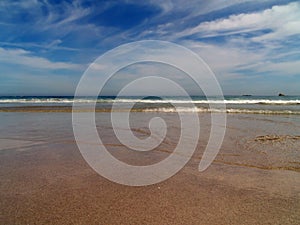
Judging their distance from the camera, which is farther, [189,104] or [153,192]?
[189,104]

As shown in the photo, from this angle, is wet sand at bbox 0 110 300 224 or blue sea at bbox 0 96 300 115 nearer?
wet sand at bbox 0 110 300 224

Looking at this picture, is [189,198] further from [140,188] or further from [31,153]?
[31,153]

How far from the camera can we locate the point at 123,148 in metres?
5.10

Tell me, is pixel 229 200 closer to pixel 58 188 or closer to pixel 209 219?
pixel 209 219

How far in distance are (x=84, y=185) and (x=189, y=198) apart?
130cm

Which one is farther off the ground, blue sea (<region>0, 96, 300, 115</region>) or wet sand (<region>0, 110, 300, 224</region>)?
blue sea (<region>0, 96, 300, 115</region>)

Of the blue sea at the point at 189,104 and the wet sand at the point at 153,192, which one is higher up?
the blue sea at the point at 189,104

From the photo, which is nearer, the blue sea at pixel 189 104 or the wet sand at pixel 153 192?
the wet sand at pixel 153 192

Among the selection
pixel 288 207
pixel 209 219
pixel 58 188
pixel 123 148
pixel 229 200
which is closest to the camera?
pixel 209 219

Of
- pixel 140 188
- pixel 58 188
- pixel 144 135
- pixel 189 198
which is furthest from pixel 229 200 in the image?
pixel 144 135

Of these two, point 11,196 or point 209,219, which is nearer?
point 209,219

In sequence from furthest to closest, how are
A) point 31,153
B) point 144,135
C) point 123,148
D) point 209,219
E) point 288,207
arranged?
point 144,135
point 123,148
point 31,153
point 288,207
point 209,219

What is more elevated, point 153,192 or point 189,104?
point 189,104

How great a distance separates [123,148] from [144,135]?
1628 mm
